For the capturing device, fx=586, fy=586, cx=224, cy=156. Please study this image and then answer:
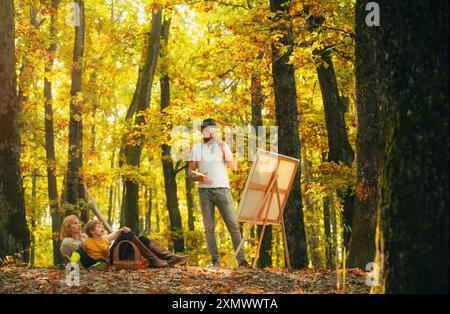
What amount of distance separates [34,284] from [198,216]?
25.9 m

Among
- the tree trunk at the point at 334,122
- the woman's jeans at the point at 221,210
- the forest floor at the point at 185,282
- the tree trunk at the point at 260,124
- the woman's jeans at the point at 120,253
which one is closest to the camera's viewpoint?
the forest floor at the point at 185,282

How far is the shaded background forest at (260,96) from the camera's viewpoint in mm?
4312

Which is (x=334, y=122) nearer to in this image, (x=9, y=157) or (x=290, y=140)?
(x=290, y=140)

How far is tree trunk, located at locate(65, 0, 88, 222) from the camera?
17.2m

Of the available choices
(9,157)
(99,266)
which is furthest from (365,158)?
(9,157)

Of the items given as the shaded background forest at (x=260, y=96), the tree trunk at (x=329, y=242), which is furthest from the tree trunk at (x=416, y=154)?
the tree trunk at (x=329, y=242)

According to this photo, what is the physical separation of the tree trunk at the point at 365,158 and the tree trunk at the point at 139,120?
9595mm

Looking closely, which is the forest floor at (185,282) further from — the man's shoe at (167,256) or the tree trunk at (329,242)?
the tree trunk at (329,242)

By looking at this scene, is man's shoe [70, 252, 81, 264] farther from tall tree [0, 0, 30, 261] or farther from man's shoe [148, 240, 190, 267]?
tall tree [0, 0, 30, 261]

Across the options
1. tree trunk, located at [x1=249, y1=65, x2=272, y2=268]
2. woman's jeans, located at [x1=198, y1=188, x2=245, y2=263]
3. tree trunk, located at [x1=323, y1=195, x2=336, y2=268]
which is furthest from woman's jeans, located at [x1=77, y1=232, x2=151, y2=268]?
tree trunk, located at [x1=249, y1=65, x2=272, y2=268]

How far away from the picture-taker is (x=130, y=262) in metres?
8.41

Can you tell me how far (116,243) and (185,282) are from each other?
2.10 metres

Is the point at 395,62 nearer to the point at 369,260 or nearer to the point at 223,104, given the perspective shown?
the point at 369,260

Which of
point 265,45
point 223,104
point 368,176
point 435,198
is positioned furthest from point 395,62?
point 223,104
